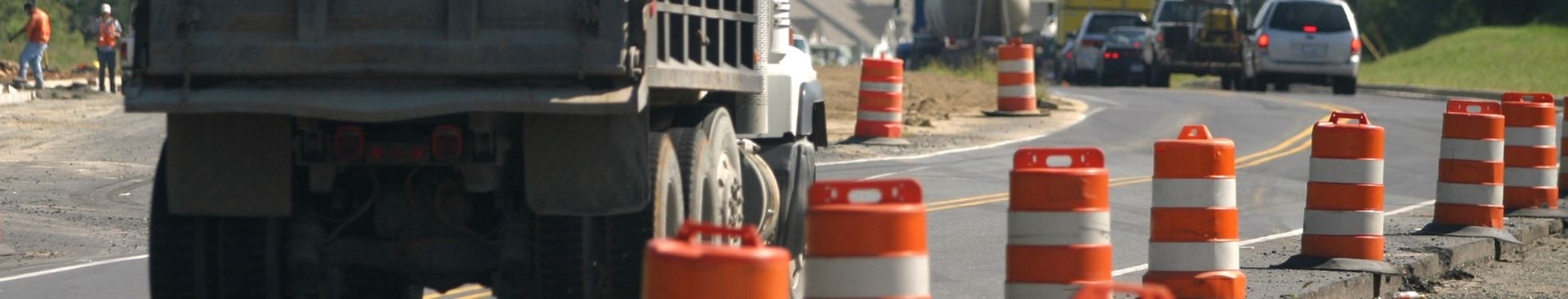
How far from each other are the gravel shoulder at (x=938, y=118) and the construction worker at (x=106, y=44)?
9717mm

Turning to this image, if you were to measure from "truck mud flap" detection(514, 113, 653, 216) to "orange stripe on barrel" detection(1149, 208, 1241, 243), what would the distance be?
2.36 metres

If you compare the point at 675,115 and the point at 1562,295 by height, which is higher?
the point at 675,115

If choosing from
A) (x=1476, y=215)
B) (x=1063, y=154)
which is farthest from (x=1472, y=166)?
(x=1063, y=154)

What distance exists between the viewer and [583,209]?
6.84m

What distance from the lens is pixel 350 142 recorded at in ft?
22.5

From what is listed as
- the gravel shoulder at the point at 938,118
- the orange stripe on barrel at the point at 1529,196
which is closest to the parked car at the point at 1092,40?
the gravel shoulder at the point at 938,118

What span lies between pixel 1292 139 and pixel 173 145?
16.3 metres

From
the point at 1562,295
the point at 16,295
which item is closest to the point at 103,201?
the point at 16,295

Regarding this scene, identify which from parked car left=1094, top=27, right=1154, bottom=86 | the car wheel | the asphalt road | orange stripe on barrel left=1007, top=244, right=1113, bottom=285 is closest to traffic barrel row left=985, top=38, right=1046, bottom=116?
the asphalt road

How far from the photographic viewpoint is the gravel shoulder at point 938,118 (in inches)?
787

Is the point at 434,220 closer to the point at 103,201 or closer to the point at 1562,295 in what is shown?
the point at 1562,295

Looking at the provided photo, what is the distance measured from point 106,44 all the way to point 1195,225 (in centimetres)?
2351

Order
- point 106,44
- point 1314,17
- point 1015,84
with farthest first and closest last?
point 1314,17, point 106,44, point 1015,84

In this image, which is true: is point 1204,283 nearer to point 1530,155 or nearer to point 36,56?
point 1530,155
